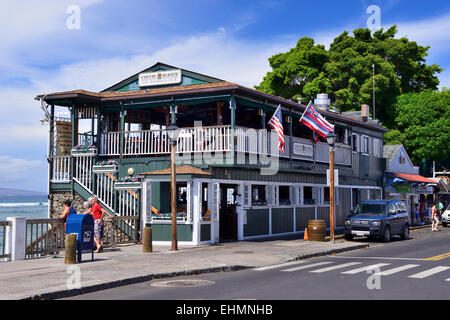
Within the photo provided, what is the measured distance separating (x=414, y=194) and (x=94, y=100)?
89.3 ft

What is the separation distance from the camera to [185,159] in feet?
70.2

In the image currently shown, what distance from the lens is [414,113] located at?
5044 cm

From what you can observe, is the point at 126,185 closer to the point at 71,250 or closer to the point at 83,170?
the point at 83,170

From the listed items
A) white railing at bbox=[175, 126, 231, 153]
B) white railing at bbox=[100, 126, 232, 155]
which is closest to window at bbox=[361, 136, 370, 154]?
white railing at bbox=[100, 126, 232, 155]

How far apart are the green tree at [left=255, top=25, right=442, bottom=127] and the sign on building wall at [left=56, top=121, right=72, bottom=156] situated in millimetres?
29090

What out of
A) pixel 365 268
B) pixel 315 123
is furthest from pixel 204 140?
pixel 365 268

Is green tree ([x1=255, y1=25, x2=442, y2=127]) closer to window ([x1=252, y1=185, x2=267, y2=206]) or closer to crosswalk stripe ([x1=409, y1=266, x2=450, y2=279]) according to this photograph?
window ([x1=252, y1=185, x2=267, y2=206])

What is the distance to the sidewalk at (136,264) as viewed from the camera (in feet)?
35.2

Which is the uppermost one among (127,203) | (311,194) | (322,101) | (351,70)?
(351,70)

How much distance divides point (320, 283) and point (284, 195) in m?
15.2

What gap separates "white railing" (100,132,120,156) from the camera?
2298cm

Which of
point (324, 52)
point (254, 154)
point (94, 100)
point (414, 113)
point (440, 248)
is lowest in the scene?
point (440, 248)
